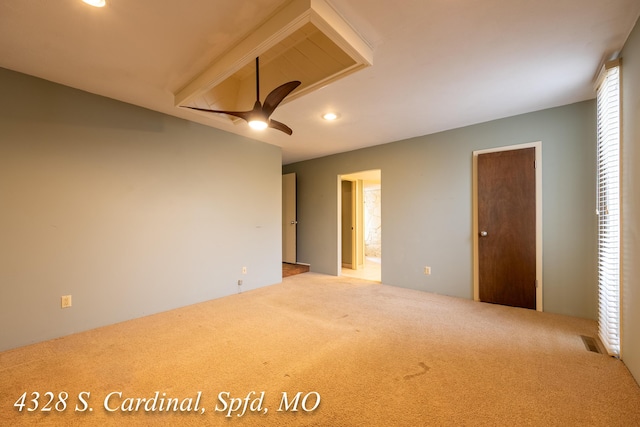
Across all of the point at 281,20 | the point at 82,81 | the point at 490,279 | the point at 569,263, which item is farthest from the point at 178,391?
the point at 569,263

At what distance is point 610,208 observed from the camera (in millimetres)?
2246

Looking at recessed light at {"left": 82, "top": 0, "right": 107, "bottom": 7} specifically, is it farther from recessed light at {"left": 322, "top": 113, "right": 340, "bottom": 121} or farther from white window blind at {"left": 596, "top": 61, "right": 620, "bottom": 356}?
white window blind at {"left": 596, "top": 61, "right": 620, "bottom": 356}

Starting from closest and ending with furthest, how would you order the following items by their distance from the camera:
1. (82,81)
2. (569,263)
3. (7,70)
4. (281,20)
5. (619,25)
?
1. (281,20)
2. (619,25)
3. (7,70)
4. (82,81)
5. (569,263)

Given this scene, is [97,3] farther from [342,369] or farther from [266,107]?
[342,369]

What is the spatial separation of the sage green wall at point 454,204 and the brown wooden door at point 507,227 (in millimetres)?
134

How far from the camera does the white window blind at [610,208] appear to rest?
2.13 metres

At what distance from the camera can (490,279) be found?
139 inches

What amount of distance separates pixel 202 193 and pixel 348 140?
7.74 ft

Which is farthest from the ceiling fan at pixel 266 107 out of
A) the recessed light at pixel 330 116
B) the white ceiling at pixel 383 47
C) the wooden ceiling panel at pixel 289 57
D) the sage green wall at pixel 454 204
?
the sage green wall at pixel 454 204

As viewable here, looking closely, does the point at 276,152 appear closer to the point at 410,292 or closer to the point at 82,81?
the point at 82,81

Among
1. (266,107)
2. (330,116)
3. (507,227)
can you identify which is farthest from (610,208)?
(266,107)

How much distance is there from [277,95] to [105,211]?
2244 millimetres

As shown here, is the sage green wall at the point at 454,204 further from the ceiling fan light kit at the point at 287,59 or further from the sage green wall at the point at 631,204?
the ceiling fan light kit at the point at 287,59

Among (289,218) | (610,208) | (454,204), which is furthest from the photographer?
(289,218)
